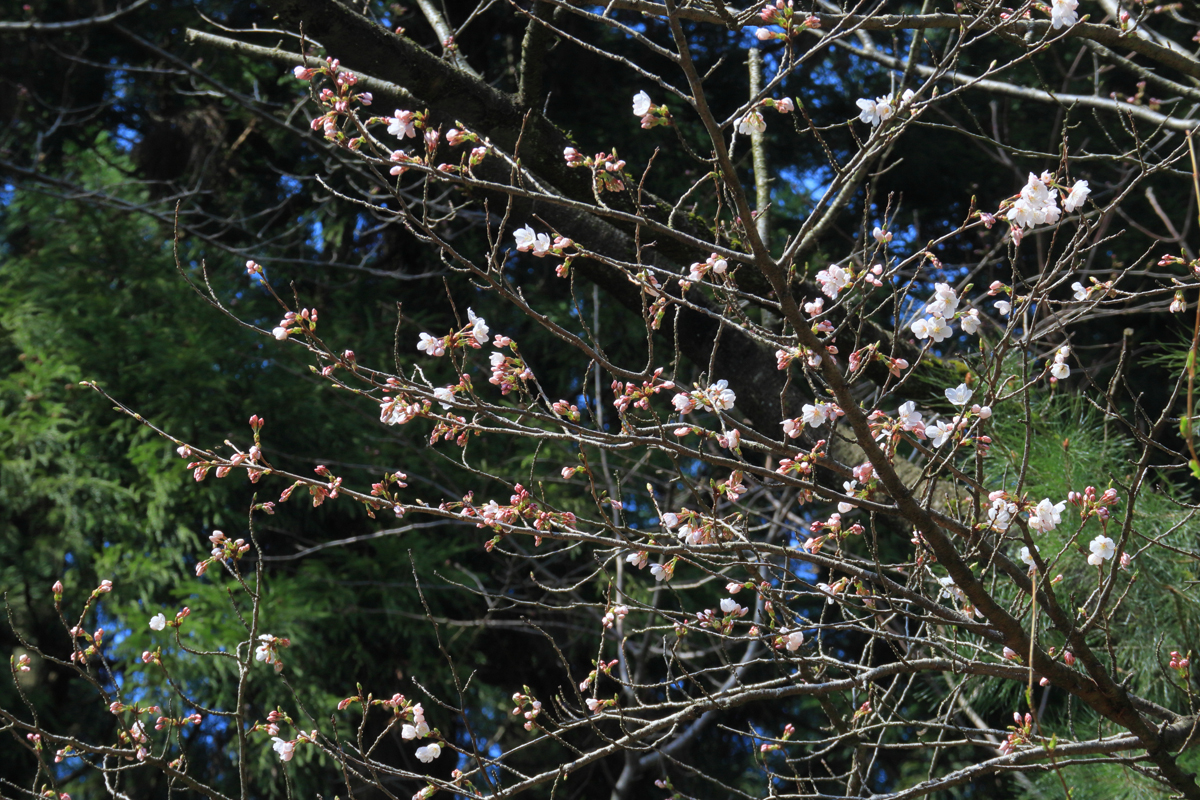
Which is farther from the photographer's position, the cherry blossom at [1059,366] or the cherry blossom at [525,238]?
the cherry blossom at [1059,366]

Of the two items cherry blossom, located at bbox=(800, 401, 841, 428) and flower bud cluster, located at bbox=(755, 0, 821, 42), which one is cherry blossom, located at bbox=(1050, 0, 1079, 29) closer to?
flower bud cluster, located at bbox=(755, 0, 821, 42)

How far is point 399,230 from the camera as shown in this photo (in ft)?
16.0

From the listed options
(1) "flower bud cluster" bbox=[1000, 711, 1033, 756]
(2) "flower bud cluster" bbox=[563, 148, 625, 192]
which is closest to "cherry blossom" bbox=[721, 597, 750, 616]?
(1) "flower bud cluster" bbox=[1000, 711, 1033, 756]

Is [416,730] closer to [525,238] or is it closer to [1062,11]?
[525,238]

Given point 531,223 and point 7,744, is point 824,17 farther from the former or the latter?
point 7,744

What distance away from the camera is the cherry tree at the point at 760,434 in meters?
1.25

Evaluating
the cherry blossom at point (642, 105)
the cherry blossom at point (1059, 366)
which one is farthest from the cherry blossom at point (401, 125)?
the cherry blossom at point (1059, 366)

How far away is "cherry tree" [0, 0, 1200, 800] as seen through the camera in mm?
1250

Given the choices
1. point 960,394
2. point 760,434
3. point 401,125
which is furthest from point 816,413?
point 401,125

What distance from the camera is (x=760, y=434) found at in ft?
4.41

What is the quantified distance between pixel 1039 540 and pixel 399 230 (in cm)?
360

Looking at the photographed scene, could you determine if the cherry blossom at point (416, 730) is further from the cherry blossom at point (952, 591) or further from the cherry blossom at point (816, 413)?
the cherry blossom at point (952, 591)

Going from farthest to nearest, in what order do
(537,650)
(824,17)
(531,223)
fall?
(537,650) → (531,223) → (824,17)

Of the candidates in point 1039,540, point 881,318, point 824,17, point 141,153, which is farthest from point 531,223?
point 141,153
